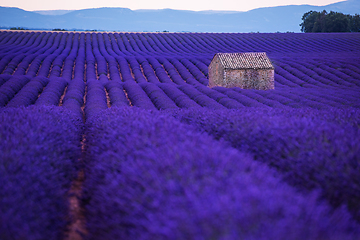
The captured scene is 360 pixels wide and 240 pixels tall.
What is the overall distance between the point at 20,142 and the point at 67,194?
1.07m

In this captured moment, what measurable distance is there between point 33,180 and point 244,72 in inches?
750

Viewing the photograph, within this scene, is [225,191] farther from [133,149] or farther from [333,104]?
[333,104]

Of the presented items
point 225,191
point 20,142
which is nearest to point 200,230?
point 225,191

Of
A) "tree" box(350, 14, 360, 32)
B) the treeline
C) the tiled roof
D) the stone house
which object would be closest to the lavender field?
the stone house

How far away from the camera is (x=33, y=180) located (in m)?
3.30

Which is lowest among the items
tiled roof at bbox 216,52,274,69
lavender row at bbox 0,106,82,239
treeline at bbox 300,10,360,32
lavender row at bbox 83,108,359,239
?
lavender row at bbox 0,106,82,239

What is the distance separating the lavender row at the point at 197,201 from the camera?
6.46ft

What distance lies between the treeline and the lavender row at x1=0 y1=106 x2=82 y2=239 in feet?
230

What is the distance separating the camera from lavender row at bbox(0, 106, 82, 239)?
2.60m

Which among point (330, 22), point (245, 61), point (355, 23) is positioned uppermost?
point (355, 23)

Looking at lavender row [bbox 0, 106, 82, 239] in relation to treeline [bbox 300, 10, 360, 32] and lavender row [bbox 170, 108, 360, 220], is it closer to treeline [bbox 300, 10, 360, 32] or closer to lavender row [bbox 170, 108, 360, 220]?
lavender row [bbox 170, 108, 360, 220]

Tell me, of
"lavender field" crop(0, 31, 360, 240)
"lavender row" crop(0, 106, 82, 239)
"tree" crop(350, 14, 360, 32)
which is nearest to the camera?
"lavender field" crop(0, 31, 360, 240)

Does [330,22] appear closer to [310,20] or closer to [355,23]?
[310,20]

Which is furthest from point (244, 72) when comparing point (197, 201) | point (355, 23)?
point (355, 23)
